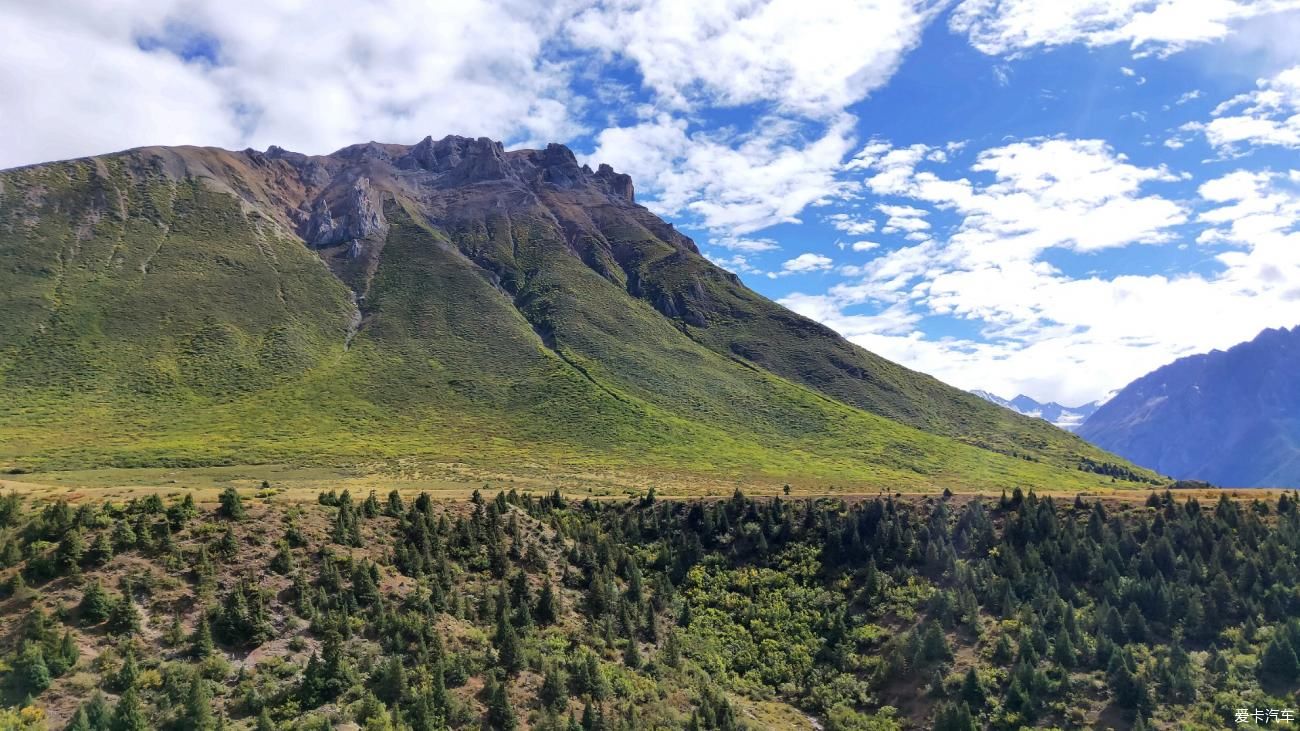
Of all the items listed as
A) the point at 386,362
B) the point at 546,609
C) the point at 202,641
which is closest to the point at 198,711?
the point at 202,641

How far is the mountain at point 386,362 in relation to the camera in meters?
104

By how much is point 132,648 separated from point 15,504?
1449cm

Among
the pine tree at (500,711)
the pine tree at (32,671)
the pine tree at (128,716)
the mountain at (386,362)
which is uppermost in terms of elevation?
the mountain at (386,362)

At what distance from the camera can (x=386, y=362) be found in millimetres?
138375

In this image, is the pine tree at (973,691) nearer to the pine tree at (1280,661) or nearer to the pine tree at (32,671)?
the pine tree at (1280,661)

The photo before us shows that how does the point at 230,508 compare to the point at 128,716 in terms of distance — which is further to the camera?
the point at 230,508

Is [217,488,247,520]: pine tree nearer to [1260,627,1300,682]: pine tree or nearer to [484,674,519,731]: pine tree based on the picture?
[484,674,519,731]: pine tree

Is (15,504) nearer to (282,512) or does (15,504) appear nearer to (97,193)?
(282,512)

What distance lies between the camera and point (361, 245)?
190125 mm

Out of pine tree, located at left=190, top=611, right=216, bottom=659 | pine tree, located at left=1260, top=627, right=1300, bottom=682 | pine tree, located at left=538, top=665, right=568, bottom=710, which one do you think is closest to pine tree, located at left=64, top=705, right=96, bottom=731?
pine tree, located at left=190, top=611, right=216, bottom=659

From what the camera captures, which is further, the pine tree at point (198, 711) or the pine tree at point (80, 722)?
the pine tree at point (198, 711)

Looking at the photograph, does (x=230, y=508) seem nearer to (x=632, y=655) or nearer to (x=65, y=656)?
(x=65, y=656)

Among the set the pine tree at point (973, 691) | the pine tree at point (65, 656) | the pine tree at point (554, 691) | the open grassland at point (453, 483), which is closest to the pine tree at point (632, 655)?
the pine tree at point (554, 691)

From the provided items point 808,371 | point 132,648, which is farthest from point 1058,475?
point 132,648
